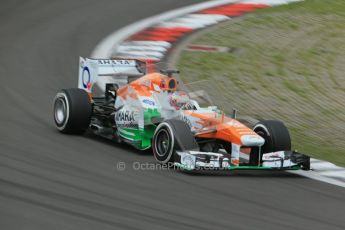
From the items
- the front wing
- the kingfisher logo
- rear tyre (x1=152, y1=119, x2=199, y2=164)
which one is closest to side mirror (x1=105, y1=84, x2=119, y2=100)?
the kingfisher logo

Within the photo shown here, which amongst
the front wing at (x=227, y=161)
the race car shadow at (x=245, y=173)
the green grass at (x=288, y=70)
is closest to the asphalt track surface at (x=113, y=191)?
the race car shadow at (x=245, y=173)

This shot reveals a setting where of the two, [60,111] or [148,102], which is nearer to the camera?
[148,102]

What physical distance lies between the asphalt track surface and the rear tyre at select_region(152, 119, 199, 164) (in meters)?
0.30

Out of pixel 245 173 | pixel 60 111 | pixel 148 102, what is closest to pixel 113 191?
pixel 245 173

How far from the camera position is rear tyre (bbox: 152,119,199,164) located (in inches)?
449

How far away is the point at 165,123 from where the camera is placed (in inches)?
460

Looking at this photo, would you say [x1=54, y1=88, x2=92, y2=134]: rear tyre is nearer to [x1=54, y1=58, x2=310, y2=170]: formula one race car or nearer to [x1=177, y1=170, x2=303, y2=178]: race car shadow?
[x1=54, y1=58, x2=310, y2=170]: formula one race car

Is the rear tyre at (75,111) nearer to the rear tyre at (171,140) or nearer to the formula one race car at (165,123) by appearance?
the formula one race car at (165,123)

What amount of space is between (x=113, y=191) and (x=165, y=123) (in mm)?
1800

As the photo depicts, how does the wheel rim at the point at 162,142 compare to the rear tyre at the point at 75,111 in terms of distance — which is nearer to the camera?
the wheel rim at the point at 162,142

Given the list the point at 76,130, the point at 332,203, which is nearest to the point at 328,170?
the point at 332,203

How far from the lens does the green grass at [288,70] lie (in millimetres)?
14867

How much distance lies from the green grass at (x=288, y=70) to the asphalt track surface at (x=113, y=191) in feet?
6.77

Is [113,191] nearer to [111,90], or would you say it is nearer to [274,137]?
[274,137]
